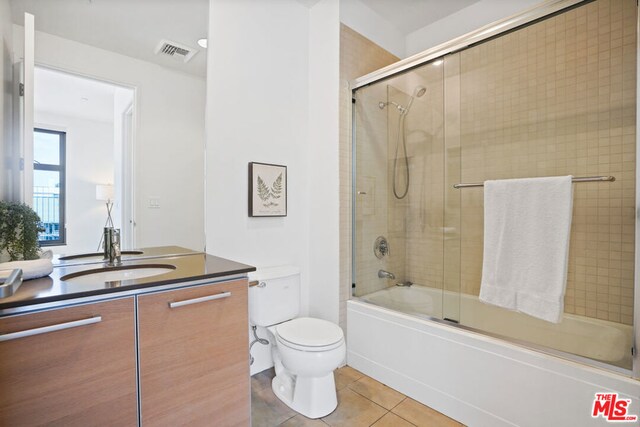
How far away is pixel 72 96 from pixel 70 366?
1.20 meters

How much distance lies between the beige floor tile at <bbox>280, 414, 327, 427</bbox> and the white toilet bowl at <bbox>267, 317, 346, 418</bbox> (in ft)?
0.09

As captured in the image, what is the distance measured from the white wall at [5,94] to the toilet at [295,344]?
1.23 meters

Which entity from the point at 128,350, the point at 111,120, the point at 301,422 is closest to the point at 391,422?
the point at 301,422

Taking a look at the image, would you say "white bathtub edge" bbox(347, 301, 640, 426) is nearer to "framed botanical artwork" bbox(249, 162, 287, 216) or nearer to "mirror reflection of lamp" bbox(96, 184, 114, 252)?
"framed botanical artwork" bbox(249, 162, 287, 216)

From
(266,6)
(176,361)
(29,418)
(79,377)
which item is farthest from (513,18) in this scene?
(29,418)

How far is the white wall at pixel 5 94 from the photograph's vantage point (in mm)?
1271

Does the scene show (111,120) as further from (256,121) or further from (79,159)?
(256,121)

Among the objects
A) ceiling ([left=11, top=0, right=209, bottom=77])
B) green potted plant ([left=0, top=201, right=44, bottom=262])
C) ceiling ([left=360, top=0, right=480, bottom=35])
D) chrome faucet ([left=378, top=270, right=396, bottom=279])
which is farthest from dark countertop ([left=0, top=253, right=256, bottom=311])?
ceiling ([left=360, top=0, right=480, bottom=35])

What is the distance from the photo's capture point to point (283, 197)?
7.39 feet

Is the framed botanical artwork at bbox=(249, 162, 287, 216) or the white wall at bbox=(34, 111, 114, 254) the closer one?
the white wall at bbox=(34, 111, 114, 254)

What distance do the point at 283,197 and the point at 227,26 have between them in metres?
1.16

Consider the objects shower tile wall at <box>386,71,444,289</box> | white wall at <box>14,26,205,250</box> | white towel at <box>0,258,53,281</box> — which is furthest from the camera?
shower tile wall at <box>386,71,444,289</box>

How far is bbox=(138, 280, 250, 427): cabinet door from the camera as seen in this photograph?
43.4 inches

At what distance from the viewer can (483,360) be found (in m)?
1.59
